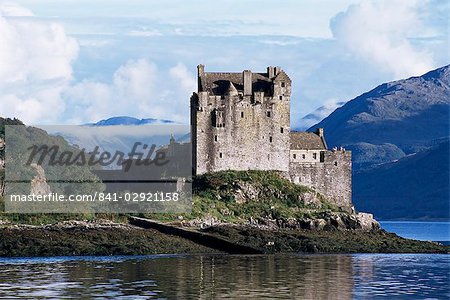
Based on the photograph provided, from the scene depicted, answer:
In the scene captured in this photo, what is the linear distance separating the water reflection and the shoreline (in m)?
4.62

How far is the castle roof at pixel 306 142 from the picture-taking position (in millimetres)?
109887

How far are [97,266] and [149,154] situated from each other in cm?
3841

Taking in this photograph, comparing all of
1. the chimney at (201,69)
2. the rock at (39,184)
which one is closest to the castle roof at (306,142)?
the chimney at (201,69)

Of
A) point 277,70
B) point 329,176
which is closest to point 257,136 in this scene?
point 277,70

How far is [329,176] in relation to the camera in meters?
109

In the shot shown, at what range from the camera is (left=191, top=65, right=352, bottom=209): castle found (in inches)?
4176

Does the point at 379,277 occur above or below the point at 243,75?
below

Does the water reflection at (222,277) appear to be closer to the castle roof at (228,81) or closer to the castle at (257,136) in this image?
the castle at (257,136)

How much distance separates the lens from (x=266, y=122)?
353 feet

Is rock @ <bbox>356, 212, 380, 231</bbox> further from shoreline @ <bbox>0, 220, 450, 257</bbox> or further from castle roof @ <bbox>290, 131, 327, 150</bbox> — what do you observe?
castle roof @ <bbox>290, 131, 327, 150</bbox>

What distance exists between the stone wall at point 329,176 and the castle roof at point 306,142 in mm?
1185

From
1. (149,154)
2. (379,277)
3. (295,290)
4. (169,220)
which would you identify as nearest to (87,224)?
(169,220)

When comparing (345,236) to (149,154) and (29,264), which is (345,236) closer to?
(149,154)

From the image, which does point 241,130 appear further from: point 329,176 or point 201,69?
point 329,176
